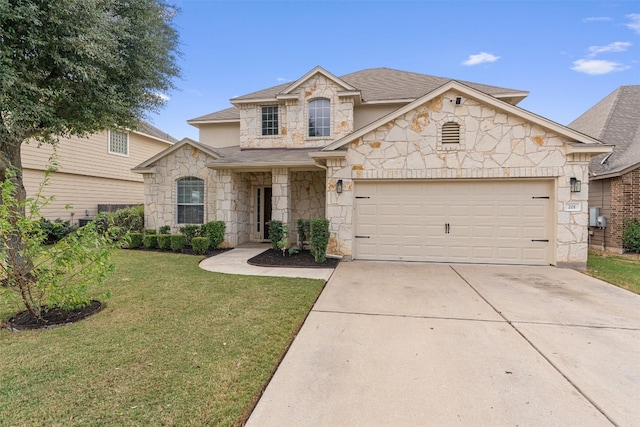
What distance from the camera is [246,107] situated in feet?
42.5

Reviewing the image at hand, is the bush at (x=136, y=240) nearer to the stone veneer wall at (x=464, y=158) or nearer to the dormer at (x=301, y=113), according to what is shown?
the dormer at (x=301, y=113)

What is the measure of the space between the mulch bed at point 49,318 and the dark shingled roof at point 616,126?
48.5 feet

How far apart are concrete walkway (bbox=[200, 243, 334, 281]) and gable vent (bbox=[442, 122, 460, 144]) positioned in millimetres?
4665

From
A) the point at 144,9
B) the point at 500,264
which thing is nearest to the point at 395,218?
the point at 500,264

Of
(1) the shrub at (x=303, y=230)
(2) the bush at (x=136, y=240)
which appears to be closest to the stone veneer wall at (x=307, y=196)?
(1) the shrub at (x=303, y=230)

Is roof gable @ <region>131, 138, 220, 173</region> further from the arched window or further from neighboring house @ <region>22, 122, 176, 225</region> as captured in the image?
neighboring house @ <region>22, 122, 176, 225</region>

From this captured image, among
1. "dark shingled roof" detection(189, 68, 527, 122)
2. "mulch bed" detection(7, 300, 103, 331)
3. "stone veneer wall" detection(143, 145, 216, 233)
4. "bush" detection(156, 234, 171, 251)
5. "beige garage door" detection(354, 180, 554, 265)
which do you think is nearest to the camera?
"mulch bed" detection(7, 300, 103, 331)

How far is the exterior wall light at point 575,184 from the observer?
307 inches

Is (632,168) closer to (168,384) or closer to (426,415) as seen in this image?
(426,415)

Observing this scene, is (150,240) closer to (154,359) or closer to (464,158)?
(154,359)

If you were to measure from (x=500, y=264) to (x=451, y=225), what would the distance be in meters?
1.62

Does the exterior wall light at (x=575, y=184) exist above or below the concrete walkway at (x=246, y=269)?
above

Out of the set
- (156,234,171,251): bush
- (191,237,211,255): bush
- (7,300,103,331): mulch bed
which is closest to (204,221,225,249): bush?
(191,237,211,255): bush

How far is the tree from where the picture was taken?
214 inches
